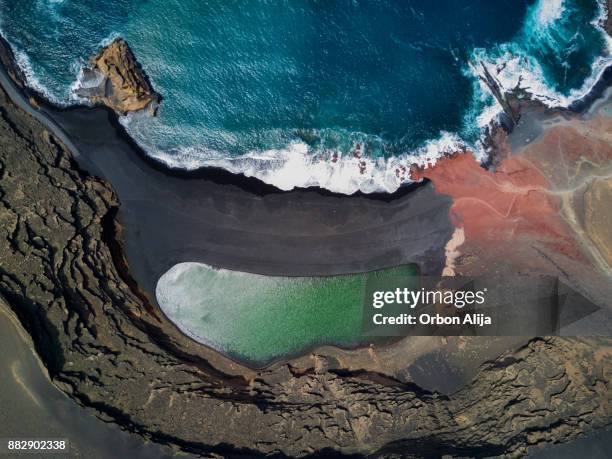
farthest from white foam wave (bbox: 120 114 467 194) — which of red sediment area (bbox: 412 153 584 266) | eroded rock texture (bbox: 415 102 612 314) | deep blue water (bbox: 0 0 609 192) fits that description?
red sediment area (bbox: 412 153 584 266)

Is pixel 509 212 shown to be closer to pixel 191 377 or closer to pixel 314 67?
pixel 314 67

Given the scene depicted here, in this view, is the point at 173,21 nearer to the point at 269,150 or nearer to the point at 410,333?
the point at 269,150

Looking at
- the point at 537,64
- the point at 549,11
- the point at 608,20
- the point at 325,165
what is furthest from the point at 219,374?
the point at 608,20

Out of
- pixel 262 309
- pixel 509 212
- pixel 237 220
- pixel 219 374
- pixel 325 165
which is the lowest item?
pixel 219 374

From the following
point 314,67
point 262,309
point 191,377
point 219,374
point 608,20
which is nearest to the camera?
point 191,377

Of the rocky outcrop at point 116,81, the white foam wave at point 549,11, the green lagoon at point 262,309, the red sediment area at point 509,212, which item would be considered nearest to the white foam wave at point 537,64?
the white foam wave at point 549,11

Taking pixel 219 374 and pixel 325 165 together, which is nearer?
pixel 219 374
